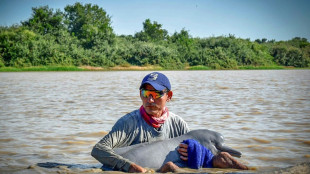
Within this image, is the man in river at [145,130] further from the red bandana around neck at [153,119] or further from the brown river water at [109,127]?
the brown river water at [109,127]

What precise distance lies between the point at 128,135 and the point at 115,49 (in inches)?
1786

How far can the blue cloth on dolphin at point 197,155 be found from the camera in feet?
13.0

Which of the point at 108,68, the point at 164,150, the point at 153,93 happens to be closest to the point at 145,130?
the point at 164,150

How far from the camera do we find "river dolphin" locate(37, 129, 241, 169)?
408cm

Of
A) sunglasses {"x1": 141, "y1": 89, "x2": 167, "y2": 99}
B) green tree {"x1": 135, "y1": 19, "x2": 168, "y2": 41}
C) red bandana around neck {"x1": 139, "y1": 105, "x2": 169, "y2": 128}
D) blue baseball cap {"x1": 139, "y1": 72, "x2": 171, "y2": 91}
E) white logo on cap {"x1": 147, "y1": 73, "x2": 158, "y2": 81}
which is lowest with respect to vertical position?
red bandana around neck {"x1": 139, "y1": 105, "x2": 169, "y2": 128}

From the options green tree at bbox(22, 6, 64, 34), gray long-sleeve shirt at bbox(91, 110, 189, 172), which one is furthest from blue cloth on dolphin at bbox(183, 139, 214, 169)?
green tree at bbox(22, 6, 64, 34)

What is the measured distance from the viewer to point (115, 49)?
160 ft

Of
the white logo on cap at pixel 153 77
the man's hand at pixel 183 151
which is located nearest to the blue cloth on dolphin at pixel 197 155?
the man's hand at pixel 183 151

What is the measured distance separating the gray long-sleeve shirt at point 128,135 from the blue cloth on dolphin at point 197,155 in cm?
33

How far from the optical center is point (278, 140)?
6.17 m

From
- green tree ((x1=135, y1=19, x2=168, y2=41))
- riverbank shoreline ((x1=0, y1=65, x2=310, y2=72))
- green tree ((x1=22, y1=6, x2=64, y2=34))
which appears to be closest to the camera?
riverbank shoreline ((x1=0, y1=65, x2=310, y2=72))

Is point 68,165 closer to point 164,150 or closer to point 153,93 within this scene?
point 164,150

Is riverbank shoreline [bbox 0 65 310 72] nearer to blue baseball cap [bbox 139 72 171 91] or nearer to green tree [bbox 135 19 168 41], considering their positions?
green tree [bbox 135 19 168 41]

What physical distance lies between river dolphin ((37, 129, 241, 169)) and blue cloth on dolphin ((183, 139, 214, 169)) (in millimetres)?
85
